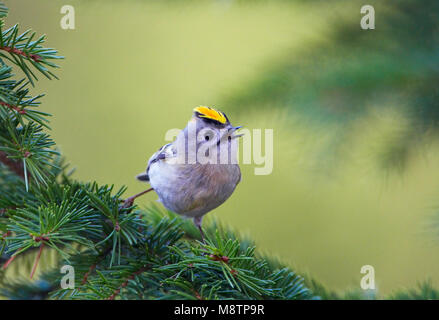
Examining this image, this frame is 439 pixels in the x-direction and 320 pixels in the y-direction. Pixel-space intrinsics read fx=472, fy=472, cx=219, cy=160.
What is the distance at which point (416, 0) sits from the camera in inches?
44.4

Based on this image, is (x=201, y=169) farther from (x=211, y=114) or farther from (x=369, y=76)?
(x=369, y=76)

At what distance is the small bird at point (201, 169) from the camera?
3.69 ft

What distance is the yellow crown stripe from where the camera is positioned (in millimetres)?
1092

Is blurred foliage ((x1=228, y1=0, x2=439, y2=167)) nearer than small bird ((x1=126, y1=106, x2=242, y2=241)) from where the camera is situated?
Yes

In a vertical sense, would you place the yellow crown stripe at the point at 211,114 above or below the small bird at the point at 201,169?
above

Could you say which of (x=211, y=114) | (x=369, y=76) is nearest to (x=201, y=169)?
(x=211, y=114)

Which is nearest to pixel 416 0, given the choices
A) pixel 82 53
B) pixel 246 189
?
pixel 246 189

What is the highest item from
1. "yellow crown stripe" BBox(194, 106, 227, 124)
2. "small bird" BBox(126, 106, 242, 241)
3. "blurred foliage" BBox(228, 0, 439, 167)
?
"blurred foliage" BBox(228, 0, 439, 167)

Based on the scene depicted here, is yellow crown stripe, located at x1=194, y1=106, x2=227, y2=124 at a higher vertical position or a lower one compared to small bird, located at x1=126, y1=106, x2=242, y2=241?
higher

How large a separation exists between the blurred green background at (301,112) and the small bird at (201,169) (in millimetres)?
54

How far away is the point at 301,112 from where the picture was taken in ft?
3.50

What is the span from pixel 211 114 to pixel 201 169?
0.46 feet

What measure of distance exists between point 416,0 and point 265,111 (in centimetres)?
45
